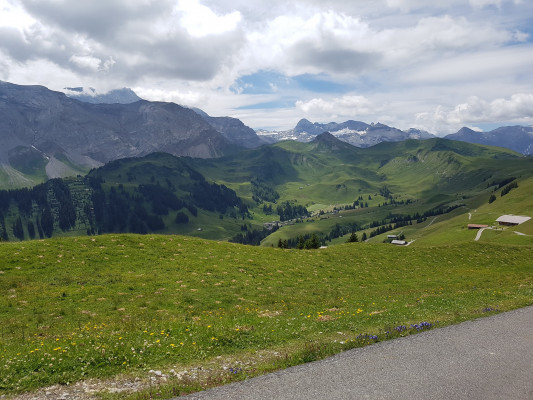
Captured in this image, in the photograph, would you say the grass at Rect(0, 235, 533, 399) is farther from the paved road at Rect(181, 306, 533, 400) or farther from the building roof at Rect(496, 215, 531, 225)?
the building roof at Rect(496, 215, 531, 225)

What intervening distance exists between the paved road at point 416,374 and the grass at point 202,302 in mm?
1159

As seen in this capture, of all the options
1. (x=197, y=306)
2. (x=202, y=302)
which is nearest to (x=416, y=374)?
(x=197, y=306)

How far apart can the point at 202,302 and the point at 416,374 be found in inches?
723

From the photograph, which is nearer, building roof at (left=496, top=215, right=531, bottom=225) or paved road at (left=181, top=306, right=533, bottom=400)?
paved road at (left=181, top=306, right=533, bottom=400)

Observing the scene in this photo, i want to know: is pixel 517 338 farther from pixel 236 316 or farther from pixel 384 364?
pixel 236 316

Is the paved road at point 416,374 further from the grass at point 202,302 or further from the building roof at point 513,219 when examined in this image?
the building roof at point 513,219

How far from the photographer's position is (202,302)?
26875 millimetres

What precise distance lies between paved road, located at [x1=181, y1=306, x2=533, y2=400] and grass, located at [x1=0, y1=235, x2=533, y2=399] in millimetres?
1159

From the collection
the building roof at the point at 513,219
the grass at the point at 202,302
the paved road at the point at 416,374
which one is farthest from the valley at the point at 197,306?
the building roof at the point at 513,219

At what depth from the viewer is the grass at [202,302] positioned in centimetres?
1442

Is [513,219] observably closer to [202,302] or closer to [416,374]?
[202,302]

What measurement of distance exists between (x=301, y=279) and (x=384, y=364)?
24218 millimetres

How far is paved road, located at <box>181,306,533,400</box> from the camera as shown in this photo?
38.9ft

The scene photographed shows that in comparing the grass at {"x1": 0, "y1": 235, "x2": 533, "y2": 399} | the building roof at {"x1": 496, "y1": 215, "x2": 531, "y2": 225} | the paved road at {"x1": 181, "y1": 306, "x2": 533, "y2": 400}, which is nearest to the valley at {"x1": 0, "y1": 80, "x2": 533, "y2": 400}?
the grass at {"x1": 0, "y1": 235, "x2": 533, "y2": 399}
